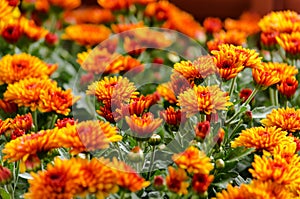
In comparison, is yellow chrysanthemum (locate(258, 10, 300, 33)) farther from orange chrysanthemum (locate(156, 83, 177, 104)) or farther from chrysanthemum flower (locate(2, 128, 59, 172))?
chrysanthemum flower (locate(2, 128, 59, 172))

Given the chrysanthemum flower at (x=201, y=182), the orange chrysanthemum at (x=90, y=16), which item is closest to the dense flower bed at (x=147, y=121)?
the chrysanthemum flower at (x=201, y=182)

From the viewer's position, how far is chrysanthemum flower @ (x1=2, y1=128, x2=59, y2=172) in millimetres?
749

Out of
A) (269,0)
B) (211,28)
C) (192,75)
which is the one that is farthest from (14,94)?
(269,0)

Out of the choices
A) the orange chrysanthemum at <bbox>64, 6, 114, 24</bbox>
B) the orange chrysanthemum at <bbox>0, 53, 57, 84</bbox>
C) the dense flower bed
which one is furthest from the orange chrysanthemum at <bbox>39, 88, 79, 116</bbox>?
the orange chrysanthemum at <bbox>64, 6, 114, 24</bbox>

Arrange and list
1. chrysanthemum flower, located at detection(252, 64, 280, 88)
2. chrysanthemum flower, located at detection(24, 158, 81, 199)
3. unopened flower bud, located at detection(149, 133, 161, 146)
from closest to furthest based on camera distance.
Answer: chrysanthemum flower, located at detection(24, 158, 81, 199), unopened flower bud, located at detection(149, 133, 161, 146), chrysanthemum flower, located at detection(252, 64, 280, 88)

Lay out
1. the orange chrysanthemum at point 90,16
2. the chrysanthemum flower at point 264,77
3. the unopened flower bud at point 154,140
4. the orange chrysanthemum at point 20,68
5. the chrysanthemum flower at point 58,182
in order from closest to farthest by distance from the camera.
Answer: the chrysanthemum flower at point 58,182, the unopened flower bud at point 154,140, the chrysanthemum flower at point 264,77, the orange chrysanthemum at point 20,68, the orange chrysanthemum at point 90,16

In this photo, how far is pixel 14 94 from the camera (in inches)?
37.9

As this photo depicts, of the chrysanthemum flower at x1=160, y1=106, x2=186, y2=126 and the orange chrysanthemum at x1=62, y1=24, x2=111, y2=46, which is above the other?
the orange chrysanthemum at x1=62, y1=24, x2=111, y2=46

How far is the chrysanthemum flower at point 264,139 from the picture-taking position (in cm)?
81

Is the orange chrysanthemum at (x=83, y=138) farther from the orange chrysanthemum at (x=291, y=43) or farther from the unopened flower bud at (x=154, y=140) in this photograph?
the orange chrysanthemum at (x=291, y=43)

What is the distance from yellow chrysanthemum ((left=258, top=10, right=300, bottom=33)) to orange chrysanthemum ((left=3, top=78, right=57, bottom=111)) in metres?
0.44

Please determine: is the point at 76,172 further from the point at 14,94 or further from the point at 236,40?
the point at 236,40

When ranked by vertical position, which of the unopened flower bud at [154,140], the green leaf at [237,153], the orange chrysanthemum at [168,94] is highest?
the orange chrysanthemum at [168,94]

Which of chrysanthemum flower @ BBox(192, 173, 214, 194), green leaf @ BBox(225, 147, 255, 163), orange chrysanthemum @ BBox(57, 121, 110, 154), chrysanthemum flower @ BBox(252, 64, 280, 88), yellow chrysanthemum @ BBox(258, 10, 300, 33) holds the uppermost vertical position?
yellow chrysanthemum @ BBox(258, 10, 300, 33)
